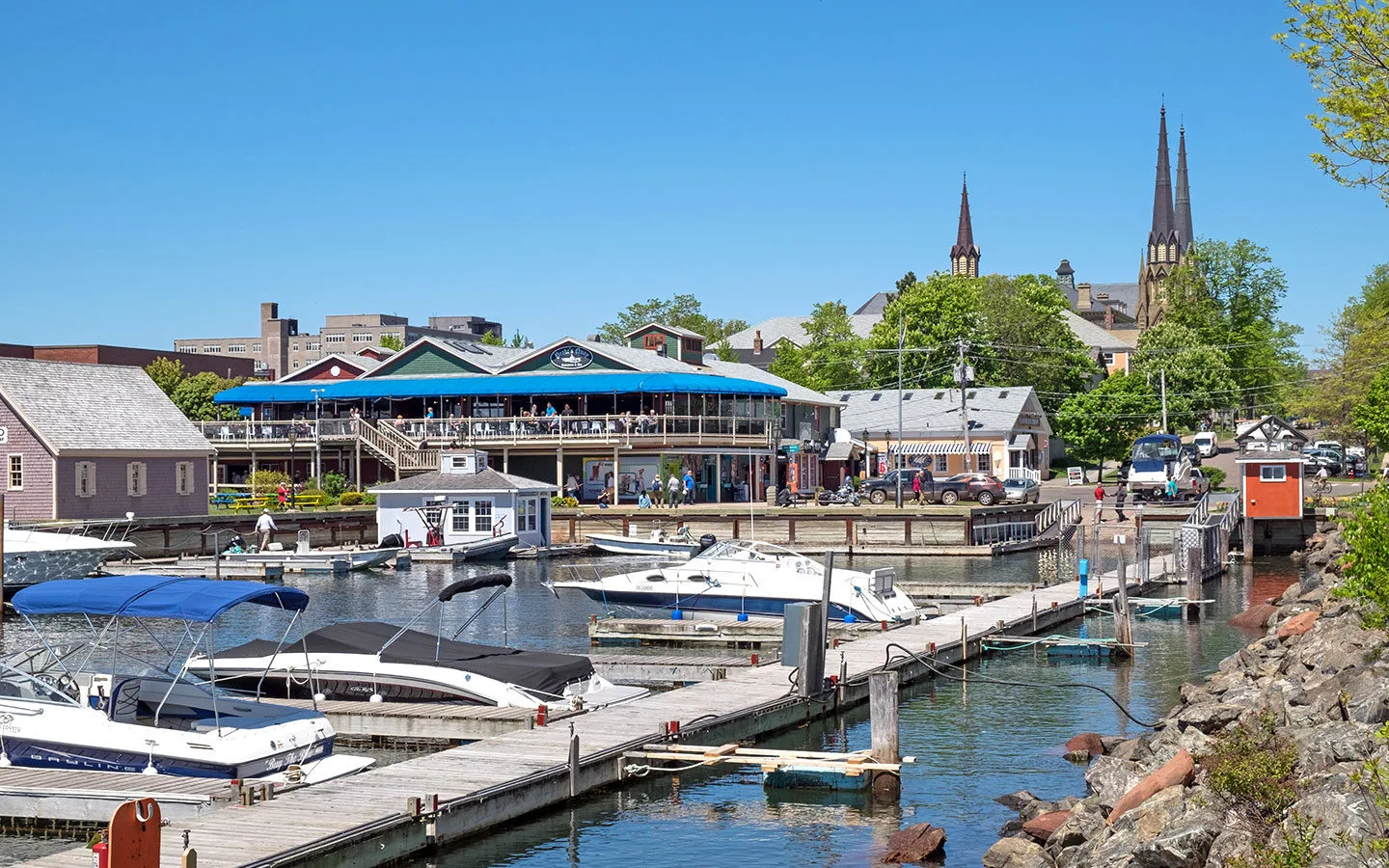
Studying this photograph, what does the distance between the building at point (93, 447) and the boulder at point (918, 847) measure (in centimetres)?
4684

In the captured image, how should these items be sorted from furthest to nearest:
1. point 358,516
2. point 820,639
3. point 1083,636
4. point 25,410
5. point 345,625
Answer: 1. point 358,516
2. point 25,410
3. point 1083,636
4. point 345,625
5. point 820,639

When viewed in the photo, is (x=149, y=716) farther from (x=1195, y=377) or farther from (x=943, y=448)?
(x=1195, y=377)

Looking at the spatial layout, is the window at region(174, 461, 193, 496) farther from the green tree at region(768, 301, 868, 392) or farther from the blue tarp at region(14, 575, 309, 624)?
the green tree at region(768, 301, 868, 392)

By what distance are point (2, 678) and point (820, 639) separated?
1254 cm

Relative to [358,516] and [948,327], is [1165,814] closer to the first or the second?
[358,516]

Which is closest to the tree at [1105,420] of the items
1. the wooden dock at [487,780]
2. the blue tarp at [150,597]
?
the wooden dock at [487,780]

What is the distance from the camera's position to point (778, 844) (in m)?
19.0

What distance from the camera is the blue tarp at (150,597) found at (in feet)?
67.8

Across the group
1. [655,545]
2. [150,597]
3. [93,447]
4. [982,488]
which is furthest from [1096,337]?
[150,597]

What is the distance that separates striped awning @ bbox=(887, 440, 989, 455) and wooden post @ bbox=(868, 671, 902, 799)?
7242 cm

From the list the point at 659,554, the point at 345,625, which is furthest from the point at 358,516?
the point at 345,625

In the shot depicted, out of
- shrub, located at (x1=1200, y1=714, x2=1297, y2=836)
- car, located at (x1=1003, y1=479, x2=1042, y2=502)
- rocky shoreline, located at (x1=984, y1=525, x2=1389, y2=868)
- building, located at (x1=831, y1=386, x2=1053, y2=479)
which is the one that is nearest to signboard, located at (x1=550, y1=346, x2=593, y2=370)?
building, located at (x1=831, y1=386, x2=1053, y2=479)

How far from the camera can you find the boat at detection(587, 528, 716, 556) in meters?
60.9

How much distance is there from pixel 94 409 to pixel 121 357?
64.8m
